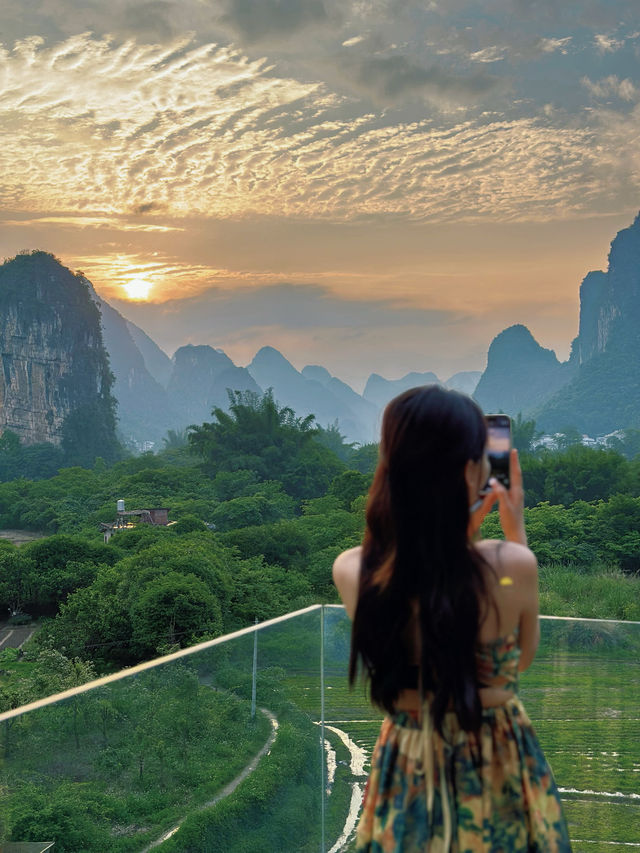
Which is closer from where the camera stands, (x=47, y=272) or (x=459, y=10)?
(x=459, y=10)

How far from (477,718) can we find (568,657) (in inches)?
43.5

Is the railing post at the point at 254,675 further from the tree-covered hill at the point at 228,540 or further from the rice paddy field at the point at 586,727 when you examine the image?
the tree-covered hill at the point at 228,540

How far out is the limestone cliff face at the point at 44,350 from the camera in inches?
1965

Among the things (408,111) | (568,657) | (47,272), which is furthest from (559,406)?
(568,657)

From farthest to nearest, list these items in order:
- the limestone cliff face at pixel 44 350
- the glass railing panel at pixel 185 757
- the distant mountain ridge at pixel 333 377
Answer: the distant mountain ridge at pixel 333 377 < the limestone cliff face at pixel 44 350 < the glass railing panel at pixel 185 757

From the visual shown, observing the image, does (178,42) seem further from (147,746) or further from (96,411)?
(147,746)

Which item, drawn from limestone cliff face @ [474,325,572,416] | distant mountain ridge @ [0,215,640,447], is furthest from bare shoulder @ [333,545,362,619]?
limestone cliff face @ [474,325,572,416]

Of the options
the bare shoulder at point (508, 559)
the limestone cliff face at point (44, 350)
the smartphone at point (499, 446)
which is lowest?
the bare shoulder at point (508, 559)

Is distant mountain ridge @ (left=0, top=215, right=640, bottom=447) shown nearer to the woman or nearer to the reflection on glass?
the reflection on glass

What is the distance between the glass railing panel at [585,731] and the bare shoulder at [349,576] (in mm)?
992

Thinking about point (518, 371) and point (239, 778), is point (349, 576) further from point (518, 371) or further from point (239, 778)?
point (518, 371)

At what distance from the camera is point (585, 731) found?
6.51 feet

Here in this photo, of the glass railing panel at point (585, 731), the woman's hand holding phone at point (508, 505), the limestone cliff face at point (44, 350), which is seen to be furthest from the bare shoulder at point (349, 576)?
the limestone cliff face at point (44, 350)

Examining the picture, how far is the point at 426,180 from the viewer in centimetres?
2689
